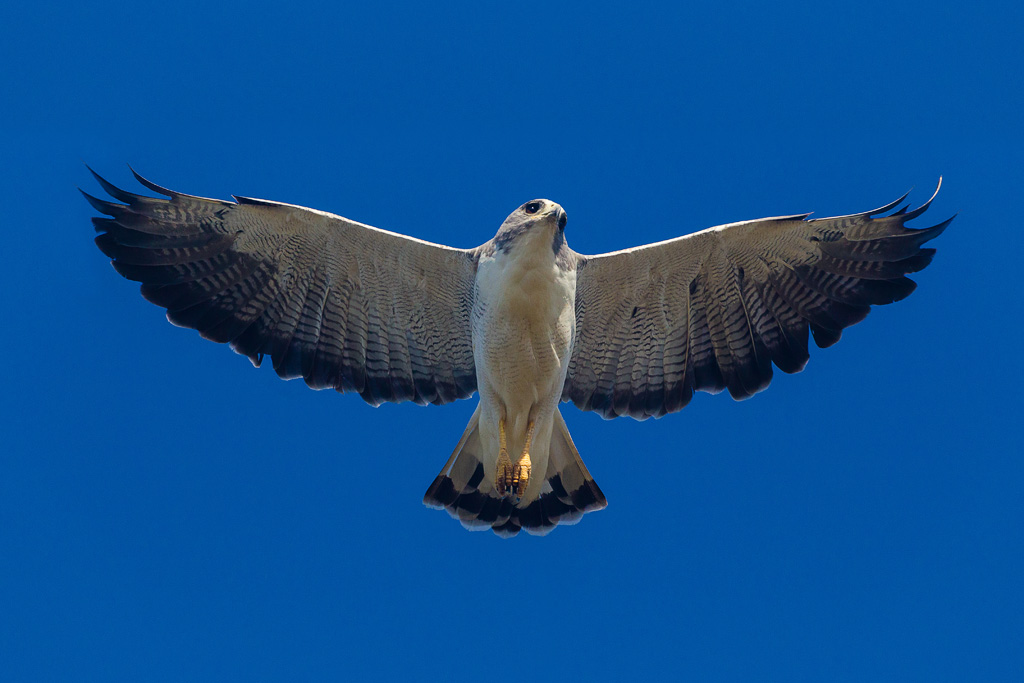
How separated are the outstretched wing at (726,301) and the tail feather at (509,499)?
66cm

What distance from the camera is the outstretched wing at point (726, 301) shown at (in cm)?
1302

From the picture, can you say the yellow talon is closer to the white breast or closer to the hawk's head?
the white breast

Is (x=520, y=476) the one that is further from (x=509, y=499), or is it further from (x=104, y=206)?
(x=104, y=206)

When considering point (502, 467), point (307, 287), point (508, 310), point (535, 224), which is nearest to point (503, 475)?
point (502, 467)

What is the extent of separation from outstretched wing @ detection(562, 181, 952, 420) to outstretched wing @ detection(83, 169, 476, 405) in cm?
145

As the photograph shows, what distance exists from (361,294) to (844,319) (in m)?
5.04

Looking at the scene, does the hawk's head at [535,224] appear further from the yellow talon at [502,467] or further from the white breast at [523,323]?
the yellow talon at [502,467]

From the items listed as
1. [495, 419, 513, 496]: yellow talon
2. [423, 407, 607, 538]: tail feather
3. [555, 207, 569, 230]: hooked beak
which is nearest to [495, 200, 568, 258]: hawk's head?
[555, 207, 569, 230]: hooked beak

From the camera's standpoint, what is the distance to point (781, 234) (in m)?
13.0

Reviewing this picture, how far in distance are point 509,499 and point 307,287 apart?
3090mm

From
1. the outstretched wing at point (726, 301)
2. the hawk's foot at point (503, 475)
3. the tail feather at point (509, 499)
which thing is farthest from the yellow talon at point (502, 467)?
the outstretched wing at point (726, 301)

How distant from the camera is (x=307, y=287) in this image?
13289mm

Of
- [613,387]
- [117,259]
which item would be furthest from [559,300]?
[117,259]

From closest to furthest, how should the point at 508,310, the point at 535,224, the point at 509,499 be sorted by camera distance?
1. the point at 535,224
2. the point at 508,310
3. the point at 509,499
